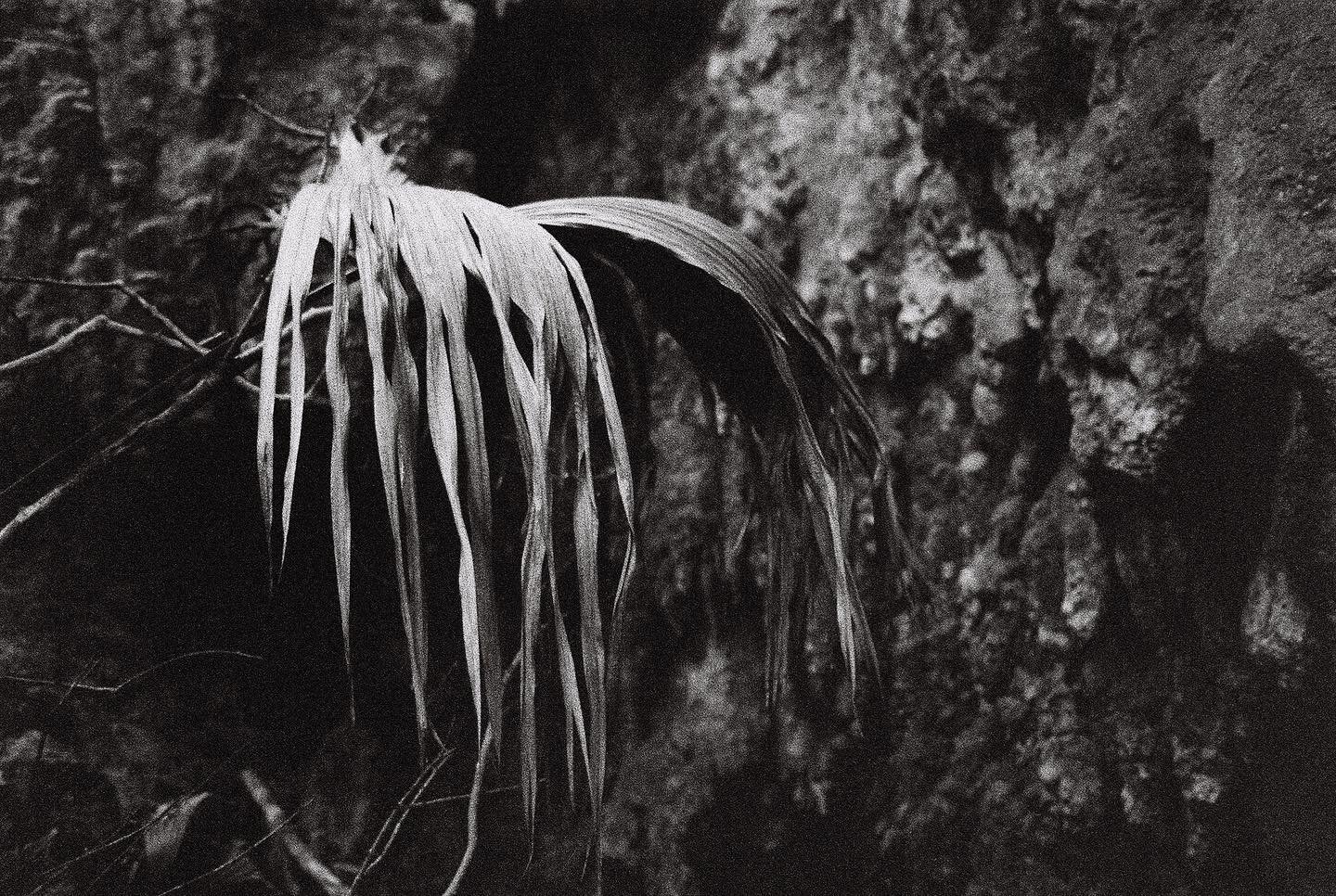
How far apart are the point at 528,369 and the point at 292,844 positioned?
2.17ft

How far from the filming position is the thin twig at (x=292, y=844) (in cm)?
118

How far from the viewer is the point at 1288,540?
41.4 inches

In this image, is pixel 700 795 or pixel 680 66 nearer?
pixel 700 795

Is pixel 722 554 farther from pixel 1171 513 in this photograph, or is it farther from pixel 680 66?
pixel 680 66

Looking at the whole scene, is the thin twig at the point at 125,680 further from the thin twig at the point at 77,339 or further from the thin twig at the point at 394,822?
the thin twig at the point at 77,339

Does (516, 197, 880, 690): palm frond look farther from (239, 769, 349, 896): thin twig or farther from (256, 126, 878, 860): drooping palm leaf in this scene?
(239, 769, 349, 896): thin twig

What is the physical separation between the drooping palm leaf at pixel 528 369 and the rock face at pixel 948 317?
0.18m

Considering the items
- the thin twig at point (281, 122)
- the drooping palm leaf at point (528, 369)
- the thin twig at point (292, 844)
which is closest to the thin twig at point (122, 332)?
→ the drooping palm leaf at point (528, 369)

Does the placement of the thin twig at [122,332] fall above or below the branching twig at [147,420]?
above

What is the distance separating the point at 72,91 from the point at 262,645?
72 centimetres

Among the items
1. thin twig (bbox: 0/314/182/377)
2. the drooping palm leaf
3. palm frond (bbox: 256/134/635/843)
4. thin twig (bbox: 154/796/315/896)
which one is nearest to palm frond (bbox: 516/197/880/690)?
the drooping palm leaf

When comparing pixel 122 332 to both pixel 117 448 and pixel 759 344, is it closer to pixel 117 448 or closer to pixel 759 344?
pixel 117 448

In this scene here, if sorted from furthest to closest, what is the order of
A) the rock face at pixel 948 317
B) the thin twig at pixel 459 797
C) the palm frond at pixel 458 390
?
the thin twig at pixel 459 797 < the rock face at pixel 948 317 < the palm frond at pixel 458 390

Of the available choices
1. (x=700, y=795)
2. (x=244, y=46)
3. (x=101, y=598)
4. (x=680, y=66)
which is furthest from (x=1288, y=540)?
(x=244, y=46)
